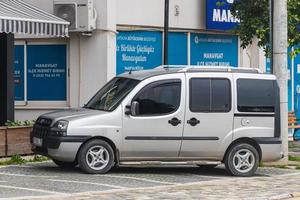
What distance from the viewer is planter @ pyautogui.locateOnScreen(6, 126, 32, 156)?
51.6ft

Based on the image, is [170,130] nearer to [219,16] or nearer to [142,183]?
[142,183]

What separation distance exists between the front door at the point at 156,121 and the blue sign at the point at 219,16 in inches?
292

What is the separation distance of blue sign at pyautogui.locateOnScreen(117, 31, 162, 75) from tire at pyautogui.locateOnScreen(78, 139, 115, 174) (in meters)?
6.08

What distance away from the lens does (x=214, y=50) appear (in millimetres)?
21625

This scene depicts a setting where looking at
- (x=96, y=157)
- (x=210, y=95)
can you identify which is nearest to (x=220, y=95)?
(x=210, y=95)

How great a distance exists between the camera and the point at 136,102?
44.2 feet

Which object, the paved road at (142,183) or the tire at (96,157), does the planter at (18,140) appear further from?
the tire at (96,157)

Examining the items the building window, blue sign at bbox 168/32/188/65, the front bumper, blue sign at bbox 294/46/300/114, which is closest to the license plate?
the front bumper

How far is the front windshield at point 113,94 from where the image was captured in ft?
45.0

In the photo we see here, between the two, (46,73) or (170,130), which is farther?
(46,73)

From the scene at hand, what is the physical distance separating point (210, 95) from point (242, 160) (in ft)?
4.65

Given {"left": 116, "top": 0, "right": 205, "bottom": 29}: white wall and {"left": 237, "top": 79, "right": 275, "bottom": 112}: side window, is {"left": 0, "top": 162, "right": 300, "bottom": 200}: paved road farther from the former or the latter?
{"left": 116, "top": 0, "right": 205, "bottom": 29}: white wall

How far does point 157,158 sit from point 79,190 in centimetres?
236

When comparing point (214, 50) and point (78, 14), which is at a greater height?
point (78, 14)
